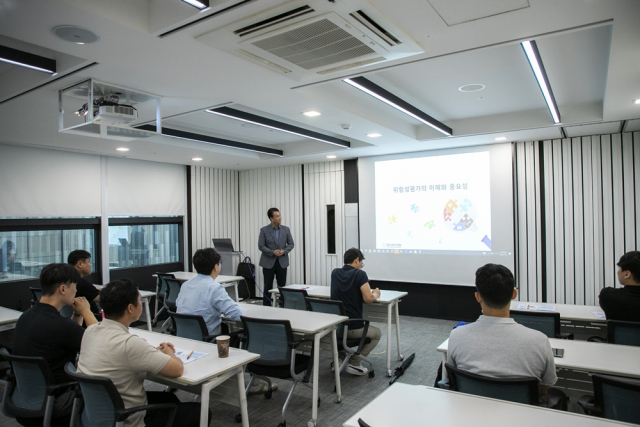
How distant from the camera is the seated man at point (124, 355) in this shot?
2053 millimetres

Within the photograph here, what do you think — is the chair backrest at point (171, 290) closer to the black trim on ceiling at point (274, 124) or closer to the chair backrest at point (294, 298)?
the chair backrest at point (294, 298)

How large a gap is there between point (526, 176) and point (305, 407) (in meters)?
4.63

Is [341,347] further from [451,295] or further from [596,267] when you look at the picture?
[596,267]

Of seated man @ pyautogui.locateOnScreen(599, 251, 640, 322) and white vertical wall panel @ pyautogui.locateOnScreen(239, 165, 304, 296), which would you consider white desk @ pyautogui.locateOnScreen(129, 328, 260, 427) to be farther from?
white vertical wall panel @ pyautogui.locateOnScreen(239, 165, 304, 296)

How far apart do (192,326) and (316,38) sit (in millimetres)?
2415

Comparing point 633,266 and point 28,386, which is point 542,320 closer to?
point 633,266

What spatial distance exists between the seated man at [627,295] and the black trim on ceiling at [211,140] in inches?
179

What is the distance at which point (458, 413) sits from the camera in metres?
1.78

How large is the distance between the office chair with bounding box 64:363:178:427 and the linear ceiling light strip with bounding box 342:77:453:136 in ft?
8.83

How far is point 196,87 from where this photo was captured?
3379mm

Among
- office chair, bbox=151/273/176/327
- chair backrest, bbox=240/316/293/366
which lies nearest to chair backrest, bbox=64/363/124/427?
chair backrest, bbox=240/316/293/366

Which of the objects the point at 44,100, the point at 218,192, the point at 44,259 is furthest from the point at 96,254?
the point at 44,100

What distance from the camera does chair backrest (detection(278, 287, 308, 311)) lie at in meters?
4.40

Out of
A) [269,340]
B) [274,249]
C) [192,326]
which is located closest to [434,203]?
[274,249]
